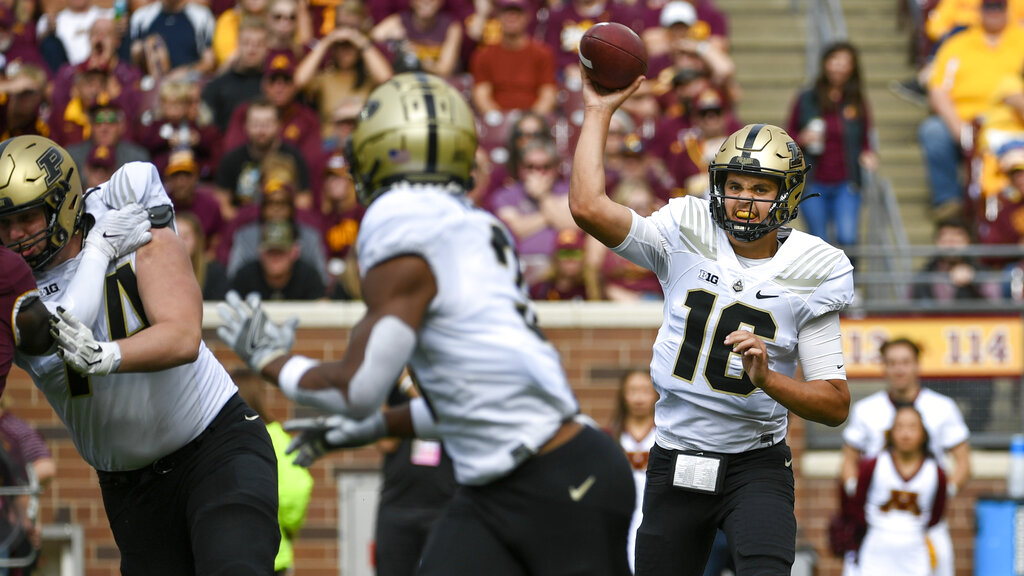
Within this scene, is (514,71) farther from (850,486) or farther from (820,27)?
(850,486)

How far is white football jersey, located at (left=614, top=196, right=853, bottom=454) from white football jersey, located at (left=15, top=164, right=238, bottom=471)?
157 cm

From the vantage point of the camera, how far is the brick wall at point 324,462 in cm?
948

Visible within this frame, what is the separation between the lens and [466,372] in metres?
3.82

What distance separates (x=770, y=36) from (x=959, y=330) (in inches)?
182

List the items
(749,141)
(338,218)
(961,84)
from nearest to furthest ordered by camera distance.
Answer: (749,141), (338,218), (961,84)

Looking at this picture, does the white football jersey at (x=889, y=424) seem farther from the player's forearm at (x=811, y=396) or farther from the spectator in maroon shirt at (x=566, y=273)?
the player's forearm at (x=811, y=396)

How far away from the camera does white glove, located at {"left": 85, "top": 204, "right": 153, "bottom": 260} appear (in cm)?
448

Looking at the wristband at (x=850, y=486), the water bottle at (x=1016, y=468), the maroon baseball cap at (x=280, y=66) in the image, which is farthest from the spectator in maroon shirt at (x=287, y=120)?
the water bottle at (x=1016, y=468)

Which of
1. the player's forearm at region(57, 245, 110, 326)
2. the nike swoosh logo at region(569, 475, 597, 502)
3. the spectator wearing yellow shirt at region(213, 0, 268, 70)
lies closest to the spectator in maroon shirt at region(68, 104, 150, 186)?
the spectator wearing yellow shirt at region(213, 0, 268, 70)

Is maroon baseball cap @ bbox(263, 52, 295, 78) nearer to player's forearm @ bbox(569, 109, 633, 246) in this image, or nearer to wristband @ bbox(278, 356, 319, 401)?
player's forearm @ bbox(569, 109, 633, 246)

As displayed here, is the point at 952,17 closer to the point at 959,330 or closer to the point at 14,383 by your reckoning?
the point at 959,330

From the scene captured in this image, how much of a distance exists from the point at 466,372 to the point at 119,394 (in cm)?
133

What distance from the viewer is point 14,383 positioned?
9.54 meters

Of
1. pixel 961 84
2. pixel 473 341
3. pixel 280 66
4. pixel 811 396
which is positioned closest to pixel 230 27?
pixel 280 66
